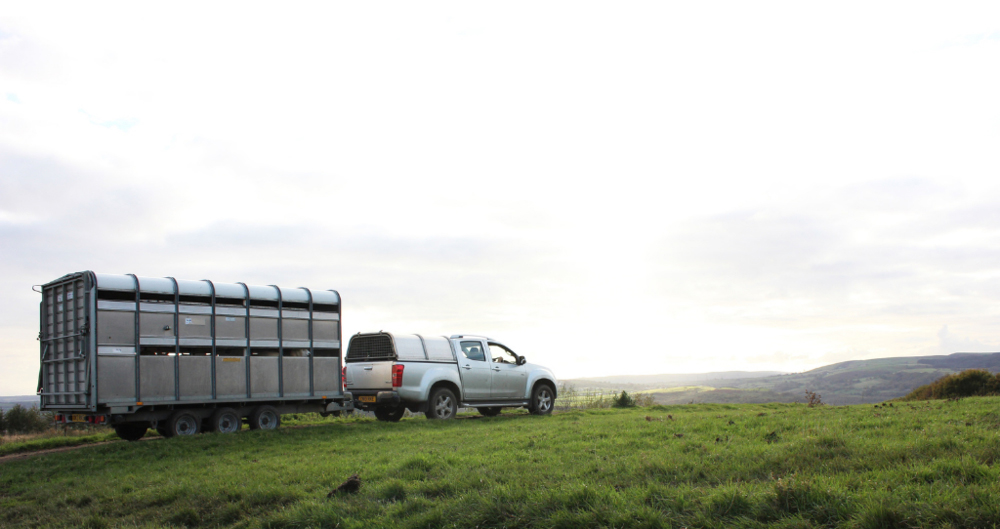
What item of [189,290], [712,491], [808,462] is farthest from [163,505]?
[189,290]

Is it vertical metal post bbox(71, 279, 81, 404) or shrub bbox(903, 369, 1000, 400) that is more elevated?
vertical metal post bbox(71, 279, 81, 404)

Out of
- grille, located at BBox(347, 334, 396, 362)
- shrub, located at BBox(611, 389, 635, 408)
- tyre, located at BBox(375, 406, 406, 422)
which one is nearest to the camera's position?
grille, located at BBox(347, 334, 396, 362)

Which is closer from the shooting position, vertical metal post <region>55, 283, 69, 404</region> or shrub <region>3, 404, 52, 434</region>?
vertical metal post <region>55, 283, 69, 404</region>

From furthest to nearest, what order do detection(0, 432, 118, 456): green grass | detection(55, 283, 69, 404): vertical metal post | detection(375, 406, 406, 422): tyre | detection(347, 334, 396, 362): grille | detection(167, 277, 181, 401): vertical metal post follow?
detection(375, 406, 406, 422): tyre → detection(347, 334, 396, 362): grille → detection(0, 432, 118, 456): green grass → detection(167, 277, 181, 401): vertical metal post → detection(55, 283, 69, 404): vertical metal post

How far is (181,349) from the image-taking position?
48.1ft

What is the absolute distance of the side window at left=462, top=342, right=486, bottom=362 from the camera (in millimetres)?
17672

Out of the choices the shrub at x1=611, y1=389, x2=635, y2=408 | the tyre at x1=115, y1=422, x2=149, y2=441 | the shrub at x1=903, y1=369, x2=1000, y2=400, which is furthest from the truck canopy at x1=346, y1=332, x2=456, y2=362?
the shrub at x1=903, y1=369, x2=1000, y2=400

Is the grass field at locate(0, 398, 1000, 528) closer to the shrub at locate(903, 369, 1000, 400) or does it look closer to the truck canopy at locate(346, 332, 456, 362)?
the truck canopy at locate(346, 332, 456, 362)

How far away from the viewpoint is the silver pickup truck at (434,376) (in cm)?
1620

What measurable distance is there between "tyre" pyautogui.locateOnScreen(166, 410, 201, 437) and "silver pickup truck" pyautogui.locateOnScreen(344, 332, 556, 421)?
12.5 ft

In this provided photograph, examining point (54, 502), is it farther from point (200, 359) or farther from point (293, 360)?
point (293, 360)

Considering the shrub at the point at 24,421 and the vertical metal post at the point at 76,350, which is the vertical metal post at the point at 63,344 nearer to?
the vertical metal post at the point at 76,350

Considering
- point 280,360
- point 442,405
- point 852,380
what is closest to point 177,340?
point 280,360

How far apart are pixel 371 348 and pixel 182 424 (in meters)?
4.65
